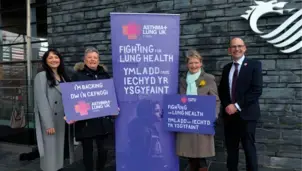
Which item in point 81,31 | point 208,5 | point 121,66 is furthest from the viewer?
point 81,31

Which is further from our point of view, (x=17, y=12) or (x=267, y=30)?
(x=17, y=12)

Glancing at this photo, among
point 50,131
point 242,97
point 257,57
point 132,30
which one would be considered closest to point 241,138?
point 242,97

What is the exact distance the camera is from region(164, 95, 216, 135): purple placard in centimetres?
256

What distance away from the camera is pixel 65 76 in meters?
3.00

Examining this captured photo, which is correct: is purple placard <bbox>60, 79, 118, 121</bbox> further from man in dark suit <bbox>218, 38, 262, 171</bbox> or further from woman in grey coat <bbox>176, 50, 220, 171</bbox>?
man in dark suit <bbox>218, 38, 262, 171</bbox>

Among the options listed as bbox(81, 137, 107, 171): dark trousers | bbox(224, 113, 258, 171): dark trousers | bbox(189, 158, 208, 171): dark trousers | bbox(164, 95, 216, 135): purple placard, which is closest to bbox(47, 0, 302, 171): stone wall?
bbox(224, 113, 258, 171): dark trousers

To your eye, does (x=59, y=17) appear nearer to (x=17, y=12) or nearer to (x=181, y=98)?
(x=17, y=12)

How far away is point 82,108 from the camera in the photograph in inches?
106

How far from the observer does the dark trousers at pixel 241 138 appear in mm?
2818

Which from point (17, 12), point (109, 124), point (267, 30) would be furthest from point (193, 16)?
point (17, 12)

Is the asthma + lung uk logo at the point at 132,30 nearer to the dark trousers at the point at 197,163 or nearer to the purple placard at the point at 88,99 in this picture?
the purple placard at the point at 88,99

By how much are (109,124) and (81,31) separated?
2.08 metres

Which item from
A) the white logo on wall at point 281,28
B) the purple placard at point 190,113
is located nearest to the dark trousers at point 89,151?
the purple placard at point 190,113

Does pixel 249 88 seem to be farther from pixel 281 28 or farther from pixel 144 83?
pixel 144 83
